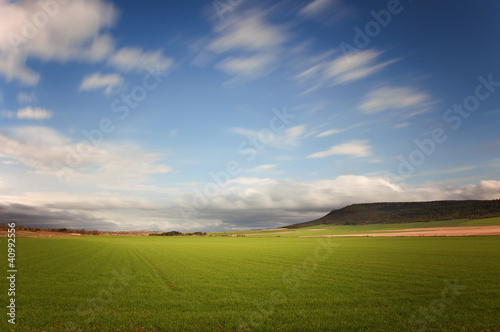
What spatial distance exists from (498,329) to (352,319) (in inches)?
218

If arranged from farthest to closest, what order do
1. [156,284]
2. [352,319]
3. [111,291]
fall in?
[156,284] → [111,291] → [352,319]

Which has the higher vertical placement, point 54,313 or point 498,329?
point 54,313

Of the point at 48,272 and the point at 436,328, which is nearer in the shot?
the point at 436,328

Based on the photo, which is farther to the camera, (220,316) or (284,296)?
(284,296)

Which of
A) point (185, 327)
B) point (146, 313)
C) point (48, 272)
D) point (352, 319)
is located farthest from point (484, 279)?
point (48, 272)

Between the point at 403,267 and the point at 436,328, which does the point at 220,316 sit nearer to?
the point at 436,328

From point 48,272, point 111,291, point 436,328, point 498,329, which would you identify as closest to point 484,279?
point 498,329

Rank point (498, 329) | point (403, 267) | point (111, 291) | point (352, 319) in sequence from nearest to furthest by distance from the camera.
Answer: point (498, 329) → point (352, 319) → point (111, 291) → point (403, 267)

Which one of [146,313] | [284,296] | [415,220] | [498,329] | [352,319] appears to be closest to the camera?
[498,329]

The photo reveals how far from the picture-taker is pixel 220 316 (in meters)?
13.1

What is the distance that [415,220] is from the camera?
189 meters

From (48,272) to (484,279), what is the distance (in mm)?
34038

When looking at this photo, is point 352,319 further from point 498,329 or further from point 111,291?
point 111,291

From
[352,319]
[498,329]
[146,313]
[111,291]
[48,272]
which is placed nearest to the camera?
[498,329]
